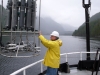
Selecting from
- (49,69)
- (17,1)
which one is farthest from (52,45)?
(17,1)

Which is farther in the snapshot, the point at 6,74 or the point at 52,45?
the point at 6,74

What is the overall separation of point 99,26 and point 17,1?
505 ft

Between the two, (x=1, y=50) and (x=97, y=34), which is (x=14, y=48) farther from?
(x=97, y=34)

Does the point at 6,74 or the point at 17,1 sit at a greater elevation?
the point at 17,1

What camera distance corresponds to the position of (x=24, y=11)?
812cm

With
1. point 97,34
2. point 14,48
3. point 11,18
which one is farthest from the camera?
point 97,34

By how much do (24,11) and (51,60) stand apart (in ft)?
13.4

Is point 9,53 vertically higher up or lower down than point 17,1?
lower down

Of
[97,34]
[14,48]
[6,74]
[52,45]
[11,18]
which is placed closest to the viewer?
[52,45]

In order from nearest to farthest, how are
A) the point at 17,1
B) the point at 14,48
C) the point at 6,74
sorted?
the point at 17,1 < the point at 14,48 < the point at 6,74

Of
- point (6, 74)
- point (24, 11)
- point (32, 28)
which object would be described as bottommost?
point (6, 74)

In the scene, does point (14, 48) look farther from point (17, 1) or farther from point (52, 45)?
point (52, 45)

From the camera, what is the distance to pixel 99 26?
15475 cm

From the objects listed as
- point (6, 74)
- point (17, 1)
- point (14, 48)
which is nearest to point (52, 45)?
point (17, 1)
